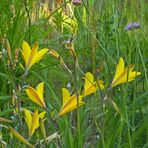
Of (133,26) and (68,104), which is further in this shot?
(133,26)

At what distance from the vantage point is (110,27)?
2594mm

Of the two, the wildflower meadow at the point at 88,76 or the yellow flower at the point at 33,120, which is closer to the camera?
the yellow flower at the point at 33,120

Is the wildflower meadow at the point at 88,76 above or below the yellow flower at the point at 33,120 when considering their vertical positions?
below

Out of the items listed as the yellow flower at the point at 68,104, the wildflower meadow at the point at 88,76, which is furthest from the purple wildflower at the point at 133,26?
the yellow flower at the point at 68,104

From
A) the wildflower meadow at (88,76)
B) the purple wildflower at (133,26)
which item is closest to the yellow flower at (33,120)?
the wildflower meadow at (88,76)

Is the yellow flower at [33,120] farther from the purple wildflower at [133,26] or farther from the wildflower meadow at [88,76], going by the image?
the purple wildflower at [133,26]

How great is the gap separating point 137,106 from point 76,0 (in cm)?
98

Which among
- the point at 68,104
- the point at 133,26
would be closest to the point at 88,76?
the point at 68,104

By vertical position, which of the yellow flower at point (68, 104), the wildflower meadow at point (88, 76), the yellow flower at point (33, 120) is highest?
the yellow flower at point (68, 104)

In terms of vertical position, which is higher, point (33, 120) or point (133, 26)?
point (133, 26)

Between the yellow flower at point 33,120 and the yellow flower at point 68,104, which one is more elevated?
the yellow flower at point 68,104

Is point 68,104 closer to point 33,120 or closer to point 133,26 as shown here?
point 33,120

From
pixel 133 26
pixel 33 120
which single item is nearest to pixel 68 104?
pixel 33 120

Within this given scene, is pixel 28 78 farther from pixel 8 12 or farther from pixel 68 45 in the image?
pixel 68 45
